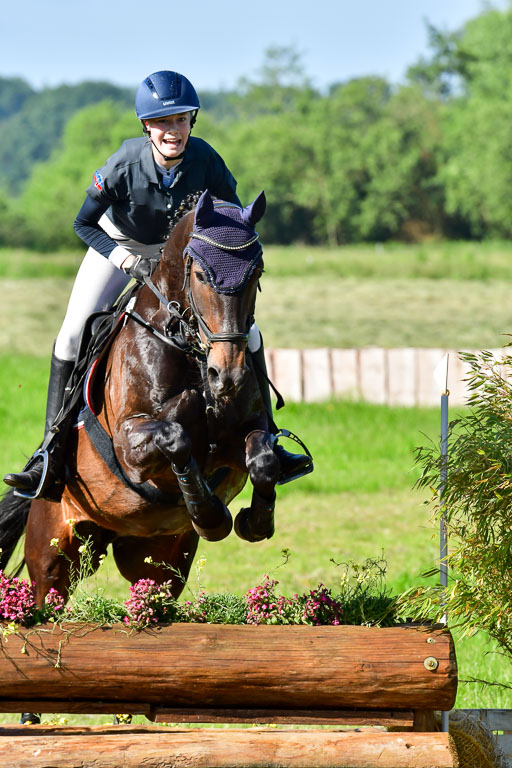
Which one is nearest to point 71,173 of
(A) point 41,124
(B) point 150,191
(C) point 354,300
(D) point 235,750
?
(C) point 354,300

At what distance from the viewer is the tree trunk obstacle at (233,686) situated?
3508mm

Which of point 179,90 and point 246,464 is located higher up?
point 179,90

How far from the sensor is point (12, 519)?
5.19m

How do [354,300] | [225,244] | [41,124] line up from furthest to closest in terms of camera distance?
[41,124] → [354,300] → [225,244]

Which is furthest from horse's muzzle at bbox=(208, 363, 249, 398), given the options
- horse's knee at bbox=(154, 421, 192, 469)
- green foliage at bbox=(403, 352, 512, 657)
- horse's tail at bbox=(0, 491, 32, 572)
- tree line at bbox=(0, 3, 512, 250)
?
tree line at bbox=(0, 3, 512, 250)

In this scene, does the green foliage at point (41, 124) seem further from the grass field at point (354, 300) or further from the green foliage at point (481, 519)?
the green foliage at point (481, 519)

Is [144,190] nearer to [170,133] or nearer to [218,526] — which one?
[170,133]

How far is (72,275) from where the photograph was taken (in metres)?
34.8

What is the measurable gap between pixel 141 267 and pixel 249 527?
1263 mm

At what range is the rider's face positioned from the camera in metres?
4.26

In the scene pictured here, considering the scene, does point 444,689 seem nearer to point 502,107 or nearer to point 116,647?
point 116,647

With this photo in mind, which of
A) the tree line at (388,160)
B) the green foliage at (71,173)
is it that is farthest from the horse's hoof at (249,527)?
the green foliage at (71,173)

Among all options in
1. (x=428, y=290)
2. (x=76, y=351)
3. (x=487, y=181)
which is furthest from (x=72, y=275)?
(x=76, y=351)

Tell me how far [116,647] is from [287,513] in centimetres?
747
